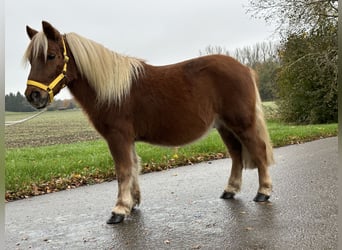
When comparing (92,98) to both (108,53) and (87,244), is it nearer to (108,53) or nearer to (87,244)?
(108,53)

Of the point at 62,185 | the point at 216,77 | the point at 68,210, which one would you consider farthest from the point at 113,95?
the point at 62,185

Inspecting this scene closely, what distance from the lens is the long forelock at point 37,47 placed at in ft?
12.9

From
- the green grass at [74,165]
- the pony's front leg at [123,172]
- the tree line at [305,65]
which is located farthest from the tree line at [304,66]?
the pony's front leg at [123,172]

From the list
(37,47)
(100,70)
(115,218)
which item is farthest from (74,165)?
(37,47)

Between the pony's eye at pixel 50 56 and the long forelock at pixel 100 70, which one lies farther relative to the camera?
the long forelock at pixel 100 70

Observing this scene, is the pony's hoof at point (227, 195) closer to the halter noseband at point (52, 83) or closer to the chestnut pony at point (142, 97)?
the chestnut pony at point (142, 97)

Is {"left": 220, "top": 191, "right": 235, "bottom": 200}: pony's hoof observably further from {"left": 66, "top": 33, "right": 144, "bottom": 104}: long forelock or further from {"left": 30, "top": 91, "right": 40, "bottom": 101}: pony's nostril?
{"left": 30, "top": 91, "right": 40, "bottom": 101}: pony's nostril

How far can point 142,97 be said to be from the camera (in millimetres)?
4414

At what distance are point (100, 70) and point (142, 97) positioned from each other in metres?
0.56

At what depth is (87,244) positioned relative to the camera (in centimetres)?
351

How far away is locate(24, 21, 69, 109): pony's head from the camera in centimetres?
392

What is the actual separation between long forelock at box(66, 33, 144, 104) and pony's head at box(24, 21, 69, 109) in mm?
191

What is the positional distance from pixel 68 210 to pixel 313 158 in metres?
5.33

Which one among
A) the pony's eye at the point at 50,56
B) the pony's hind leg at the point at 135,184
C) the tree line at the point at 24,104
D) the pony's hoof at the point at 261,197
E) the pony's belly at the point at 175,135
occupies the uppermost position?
the pony's eye at the point at 50,56
